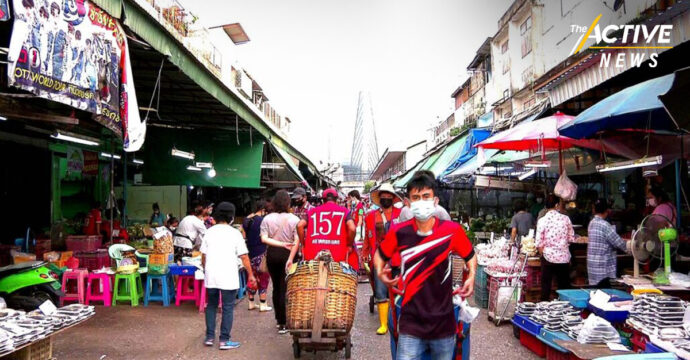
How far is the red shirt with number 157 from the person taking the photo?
5.62 m

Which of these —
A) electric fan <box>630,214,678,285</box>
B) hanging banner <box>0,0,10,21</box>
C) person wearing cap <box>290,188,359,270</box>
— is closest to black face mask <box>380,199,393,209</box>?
person wearing cap <box>290,188,359,270</box>

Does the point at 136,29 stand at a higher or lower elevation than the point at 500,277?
higher

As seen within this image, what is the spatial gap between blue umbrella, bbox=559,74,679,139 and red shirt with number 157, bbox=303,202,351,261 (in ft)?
10.4

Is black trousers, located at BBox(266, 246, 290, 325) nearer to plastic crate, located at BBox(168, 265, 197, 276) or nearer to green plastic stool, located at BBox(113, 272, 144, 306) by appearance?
plastic crate, located at BBox(168, 265, 197, 276)

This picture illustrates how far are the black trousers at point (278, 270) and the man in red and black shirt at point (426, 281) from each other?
3271mm

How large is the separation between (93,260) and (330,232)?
5705 millimetres

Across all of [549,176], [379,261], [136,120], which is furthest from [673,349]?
[549,176]

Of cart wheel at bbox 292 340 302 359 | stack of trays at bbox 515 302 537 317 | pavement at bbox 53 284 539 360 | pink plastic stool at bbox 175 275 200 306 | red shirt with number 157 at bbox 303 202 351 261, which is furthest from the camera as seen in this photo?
pink plastic stool at bbox 175 275 200 306

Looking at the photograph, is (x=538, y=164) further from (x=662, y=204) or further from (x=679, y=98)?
(x=679, y=98)

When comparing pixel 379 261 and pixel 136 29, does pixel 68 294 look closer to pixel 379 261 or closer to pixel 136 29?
pixel 136 29

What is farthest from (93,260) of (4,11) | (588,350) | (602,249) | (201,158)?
(602,249)

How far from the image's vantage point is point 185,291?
8664 millimetres

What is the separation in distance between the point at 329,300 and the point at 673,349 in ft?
9.92

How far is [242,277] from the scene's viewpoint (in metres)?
9.46
